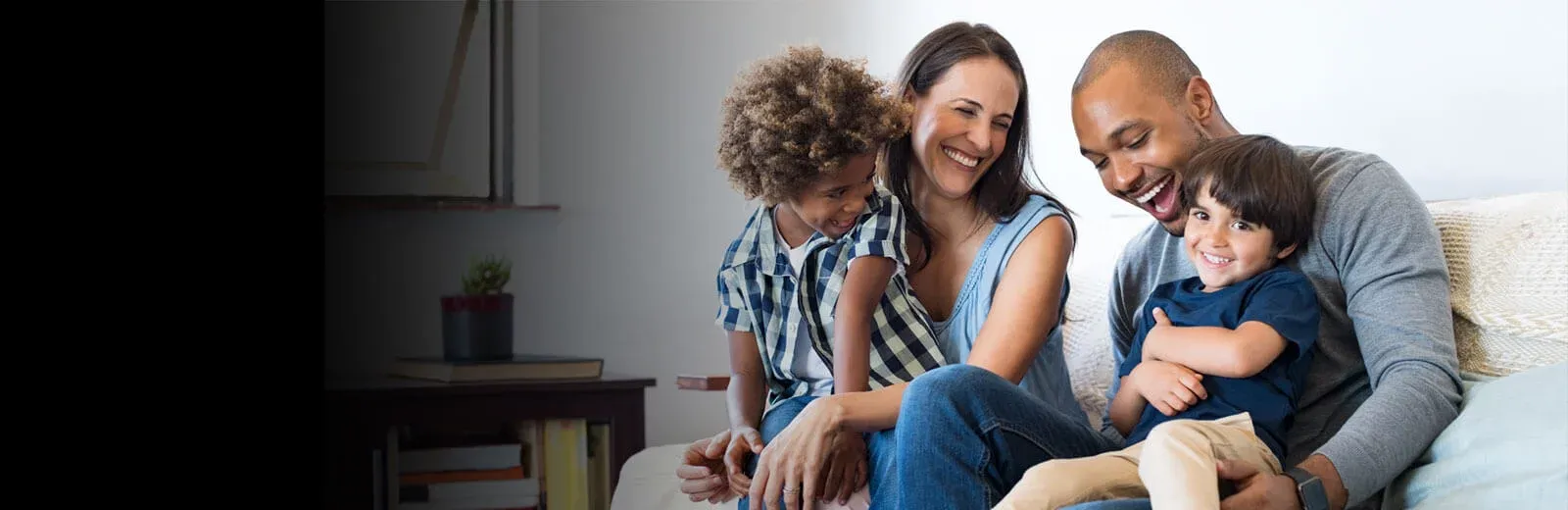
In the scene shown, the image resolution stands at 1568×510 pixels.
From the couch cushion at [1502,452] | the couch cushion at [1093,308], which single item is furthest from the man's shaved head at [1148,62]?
the couch cushion at [1502,452]

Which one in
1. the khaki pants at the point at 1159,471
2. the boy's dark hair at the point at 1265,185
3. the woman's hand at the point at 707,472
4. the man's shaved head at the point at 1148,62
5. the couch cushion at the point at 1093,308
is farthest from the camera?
the couch cushion at the point at 1093,308

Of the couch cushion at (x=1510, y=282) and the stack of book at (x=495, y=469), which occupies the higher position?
the couch cushion at (x=1510, y=282)

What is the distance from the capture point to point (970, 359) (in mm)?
1328

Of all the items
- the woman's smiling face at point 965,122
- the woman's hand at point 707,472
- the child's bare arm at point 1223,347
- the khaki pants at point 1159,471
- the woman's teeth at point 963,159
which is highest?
the woman's smiling face at point 965,122

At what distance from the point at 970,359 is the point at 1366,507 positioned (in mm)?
389

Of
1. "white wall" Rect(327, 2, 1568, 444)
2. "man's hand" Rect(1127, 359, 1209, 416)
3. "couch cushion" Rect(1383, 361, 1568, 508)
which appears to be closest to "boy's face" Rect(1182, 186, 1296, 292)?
"man's hand" Rect(1127, 359, 1209, 416)

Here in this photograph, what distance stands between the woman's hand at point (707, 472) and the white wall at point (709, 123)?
1.62ft

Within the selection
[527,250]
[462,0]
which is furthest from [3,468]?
[462,0]

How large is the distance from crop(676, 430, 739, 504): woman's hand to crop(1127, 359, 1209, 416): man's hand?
436mm

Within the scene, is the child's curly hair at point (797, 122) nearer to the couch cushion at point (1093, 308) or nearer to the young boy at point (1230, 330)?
the young boy at point (1230, 330)

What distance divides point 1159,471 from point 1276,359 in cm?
25

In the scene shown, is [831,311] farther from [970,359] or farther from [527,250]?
[527,250]

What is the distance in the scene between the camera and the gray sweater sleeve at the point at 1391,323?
110 centimetres

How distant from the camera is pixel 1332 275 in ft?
4.17
